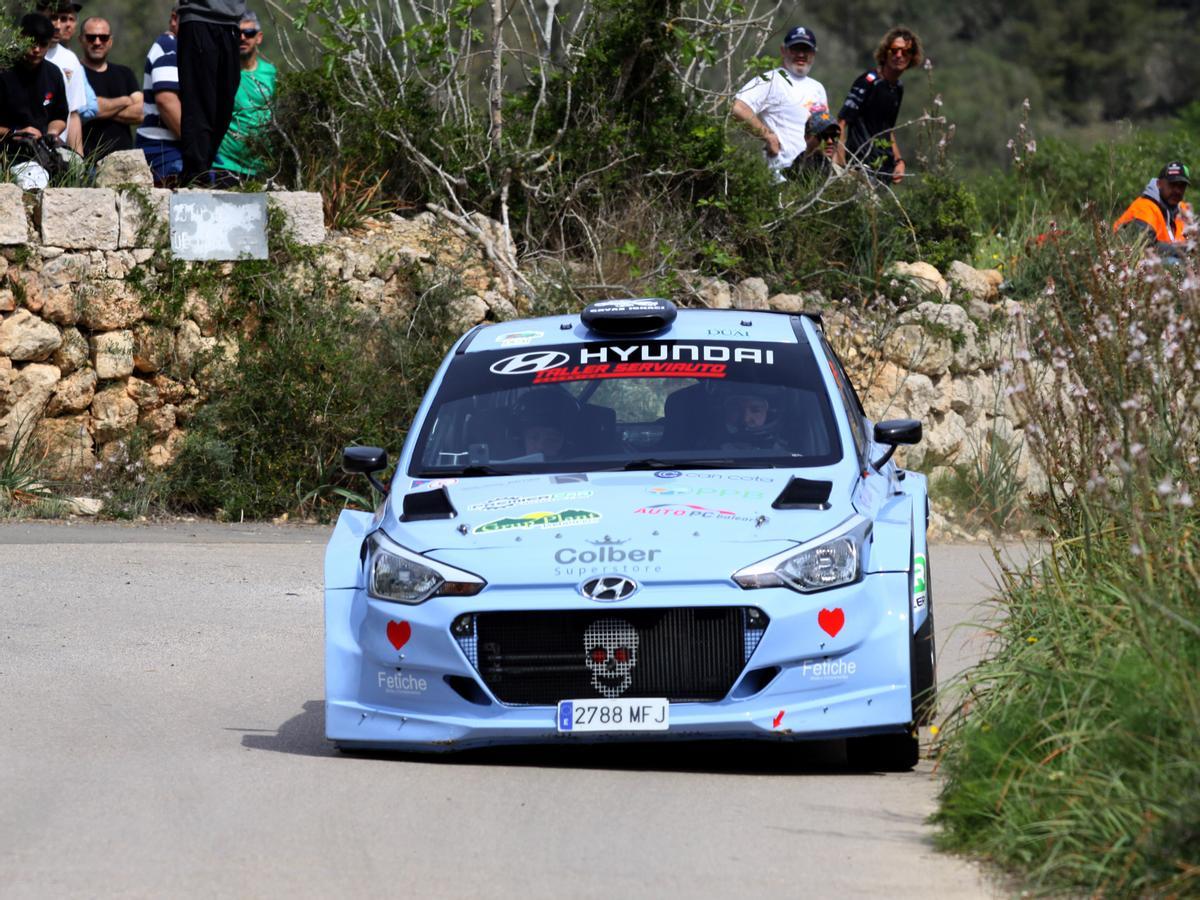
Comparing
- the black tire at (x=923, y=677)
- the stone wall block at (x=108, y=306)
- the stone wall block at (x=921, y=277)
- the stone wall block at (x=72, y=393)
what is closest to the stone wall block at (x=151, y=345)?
the stone wall block at (x=108, y=306)

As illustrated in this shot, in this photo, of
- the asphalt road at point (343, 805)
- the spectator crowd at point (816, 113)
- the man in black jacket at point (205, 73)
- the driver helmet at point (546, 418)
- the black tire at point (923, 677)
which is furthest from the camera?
the spectator crowd at point (816, 113)

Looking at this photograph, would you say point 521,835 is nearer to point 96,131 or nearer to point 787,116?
point 96,131

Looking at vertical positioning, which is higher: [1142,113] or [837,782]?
[837,782]

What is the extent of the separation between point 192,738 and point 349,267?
8249 millimetres

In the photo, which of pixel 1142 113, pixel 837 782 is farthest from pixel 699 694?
pixel 1142 113

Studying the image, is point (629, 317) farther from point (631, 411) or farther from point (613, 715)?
point (613, 715)

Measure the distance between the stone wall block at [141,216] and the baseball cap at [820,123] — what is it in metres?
5.90

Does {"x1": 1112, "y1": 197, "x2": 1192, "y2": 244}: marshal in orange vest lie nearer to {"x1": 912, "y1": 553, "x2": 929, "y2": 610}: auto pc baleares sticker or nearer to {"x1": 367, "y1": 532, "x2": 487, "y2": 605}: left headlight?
{"x1": 912, "y1": 553, "x2": 929, "y2": 610}: auto pc baleares sticker

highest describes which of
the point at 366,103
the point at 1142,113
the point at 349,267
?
the point at 366,103

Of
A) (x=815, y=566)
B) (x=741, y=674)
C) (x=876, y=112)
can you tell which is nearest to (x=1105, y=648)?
(x=815, y=566)

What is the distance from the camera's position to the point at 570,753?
7555 mm

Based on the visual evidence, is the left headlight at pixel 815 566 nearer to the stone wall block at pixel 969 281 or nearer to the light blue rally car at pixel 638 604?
the light blue rally car at pixel 638 604

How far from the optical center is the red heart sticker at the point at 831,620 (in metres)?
6.68

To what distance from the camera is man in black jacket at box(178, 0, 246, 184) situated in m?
14.6
